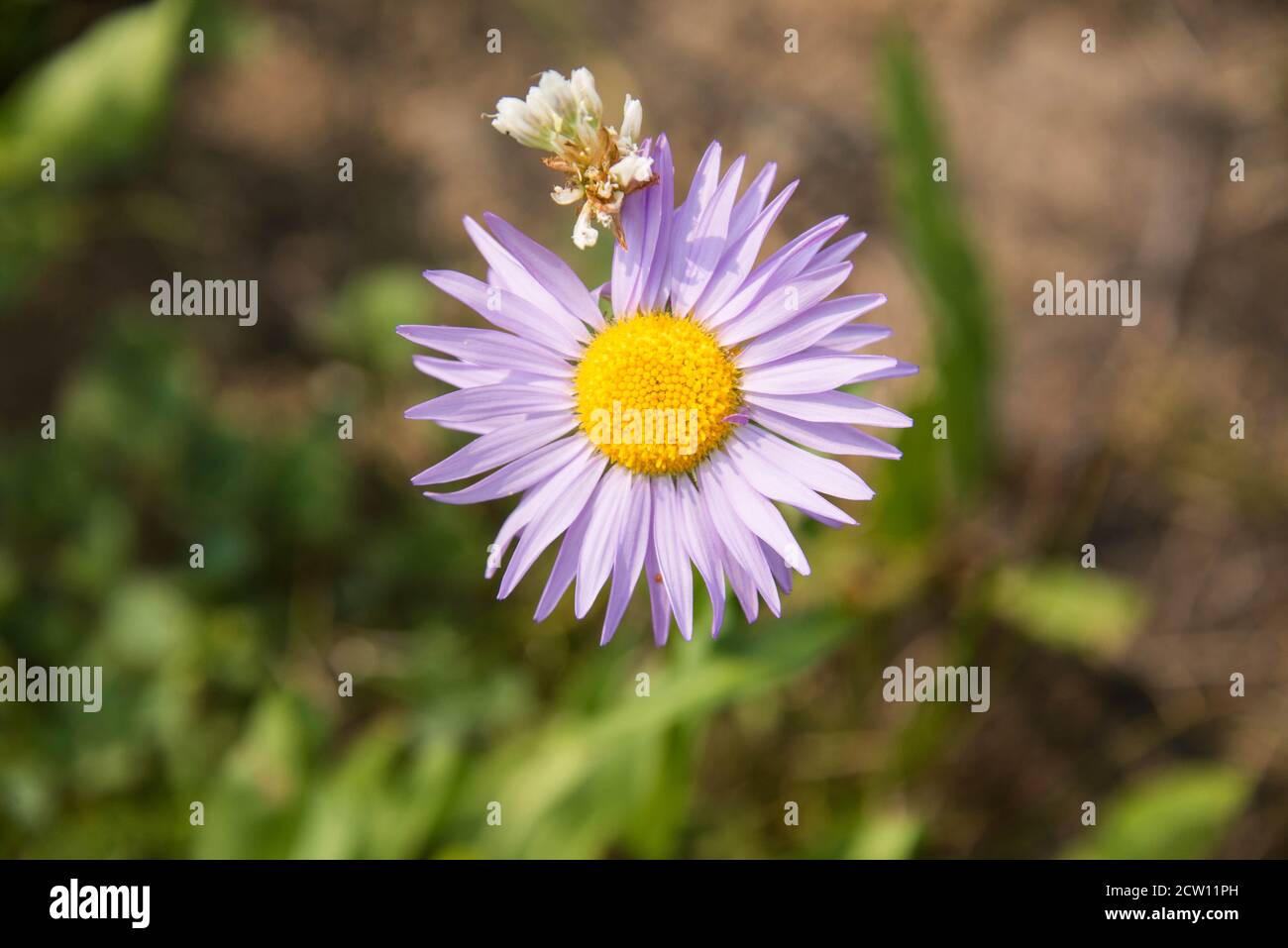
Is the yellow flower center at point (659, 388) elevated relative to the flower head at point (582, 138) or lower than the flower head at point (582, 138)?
lower

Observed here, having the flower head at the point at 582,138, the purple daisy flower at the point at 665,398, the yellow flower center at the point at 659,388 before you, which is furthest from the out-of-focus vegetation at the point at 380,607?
the flower head at the point at 582,138

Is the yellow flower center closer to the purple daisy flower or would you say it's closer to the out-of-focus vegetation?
the purple daisy flower

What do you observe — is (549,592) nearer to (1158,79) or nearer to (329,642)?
(329,642)

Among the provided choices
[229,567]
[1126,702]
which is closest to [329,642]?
[229,567]

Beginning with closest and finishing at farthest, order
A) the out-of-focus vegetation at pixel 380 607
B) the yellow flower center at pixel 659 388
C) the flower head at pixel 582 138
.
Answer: the flower head at pixel 582 138 < the yellow flower center at pixel 659 388 < the out-of-focus vegetation at pixel 380 607

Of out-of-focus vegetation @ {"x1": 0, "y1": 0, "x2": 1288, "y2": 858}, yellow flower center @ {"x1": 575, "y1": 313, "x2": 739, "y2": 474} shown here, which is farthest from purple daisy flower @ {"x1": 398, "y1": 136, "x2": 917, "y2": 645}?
out-of-focus vegetation @ {"x1": 0, "y1": 0, "x2": 1288, "y2": 858}

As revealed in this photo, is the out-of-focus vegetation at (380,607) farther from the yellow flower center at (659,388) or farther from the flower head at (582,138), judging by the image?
the flower head at (582,138)
